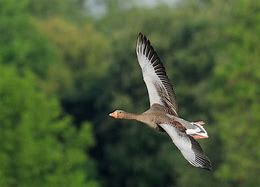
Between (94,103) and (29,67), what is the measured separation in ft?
33.3

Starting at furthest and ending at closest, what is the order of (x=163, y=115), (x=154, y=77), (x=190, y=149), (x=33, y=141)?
1. (x=33, y=141)
2. (x=154, y=77)
3. (x=163, y=115)
4. (x=190, y=149)

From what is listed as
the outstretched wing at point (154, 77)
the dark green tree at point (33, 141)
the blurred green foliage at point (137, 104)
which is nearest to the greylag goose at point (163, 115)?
the outstretched wing at point (154, 77)

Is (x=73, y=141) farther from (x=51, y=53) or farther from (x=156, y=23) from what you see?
(x=51, y=53)

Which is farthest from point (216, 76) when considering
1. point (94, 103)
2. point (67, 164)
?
point (94, 103)

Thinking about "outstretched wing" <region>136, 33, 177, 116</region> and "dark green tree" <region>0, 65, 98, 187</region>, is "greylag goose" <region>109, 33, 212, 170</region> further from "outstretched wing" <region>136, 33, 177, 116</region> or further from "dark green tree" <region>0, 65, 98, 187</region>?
"dark green tree" <region>0, 65, 98, 187</region>

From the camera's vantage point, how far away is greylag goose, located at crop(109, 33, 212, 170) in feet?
72.1

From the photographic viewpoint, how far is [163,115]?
23703mm

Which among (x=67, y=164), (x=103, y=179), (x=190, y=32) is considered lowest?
(x=67, y=164)

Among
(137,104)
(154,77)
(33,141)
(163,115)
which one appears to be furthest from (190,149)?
(137,104)

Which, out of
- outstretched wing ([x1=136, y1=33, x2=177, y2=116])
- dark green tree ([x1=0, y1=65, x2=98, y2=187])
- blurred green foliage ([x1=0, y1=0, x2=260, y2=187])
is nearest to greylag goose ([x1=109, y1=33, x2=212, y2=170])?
outstretched wing ([x1=136, y1=33, x2=177, y2=116])

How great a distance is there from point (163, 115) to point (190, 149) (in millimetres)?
1873

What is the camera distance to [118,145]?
6831cm

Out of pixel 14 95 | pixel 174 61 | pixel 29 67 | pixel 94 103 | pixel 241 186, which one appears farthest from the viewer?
pixel 29 67

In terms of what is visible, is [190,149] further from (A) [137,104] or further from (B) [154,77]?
(A) [137,104]
